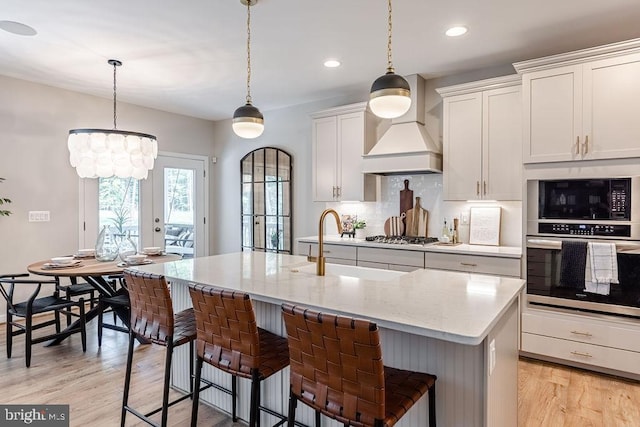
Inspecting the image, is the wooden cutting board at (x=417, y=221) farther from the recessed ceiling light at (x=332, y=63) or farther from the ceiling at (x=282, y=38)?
the recessed ceiling light at (x=332, y=63)

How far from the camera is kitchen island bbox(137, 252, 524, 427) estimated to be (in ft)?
4.84

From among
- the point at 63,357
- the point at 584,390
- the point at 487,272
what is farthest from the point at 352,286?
the point at 63,357

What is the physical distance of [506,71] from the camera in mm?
3812

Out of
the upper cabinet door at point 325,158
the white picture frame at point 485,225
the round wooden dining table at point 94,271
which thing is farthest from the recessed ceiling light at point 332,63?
the round wooden dining table at point 94,271

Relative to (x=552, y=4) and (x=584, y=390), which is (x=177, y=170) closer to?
(x=552, y=4)

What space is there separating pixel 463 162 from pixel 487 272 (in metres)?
1.13

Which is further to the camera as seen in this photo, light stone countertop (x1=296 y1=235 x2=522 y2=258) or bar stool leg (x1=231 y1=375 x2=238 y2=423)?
light stone countertop (x1=296 y1=235 x2=522 y2=258)

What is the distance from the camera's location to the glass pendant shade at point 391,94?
200 cm

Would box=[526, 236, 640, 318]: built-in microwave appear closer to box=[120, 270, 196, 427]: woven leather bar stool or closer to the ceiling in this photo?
the ceiling

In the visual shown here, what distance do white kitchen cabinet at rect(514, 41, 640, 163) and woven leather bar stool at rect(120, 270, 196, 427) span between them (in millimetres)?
3052

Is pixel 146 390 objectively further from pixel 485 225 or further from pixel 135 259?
pixel 485 225

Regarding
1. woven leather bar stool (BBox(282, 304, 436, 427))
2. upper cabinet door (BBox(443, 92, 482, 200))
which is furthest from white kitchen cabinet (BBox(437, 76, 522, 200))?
woven leather bar stool (BBox(282, 304, 436, 427))

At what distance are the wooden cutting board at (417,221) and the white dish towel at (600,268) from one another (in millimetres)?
1662

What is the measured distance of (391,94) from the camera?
200 cm
